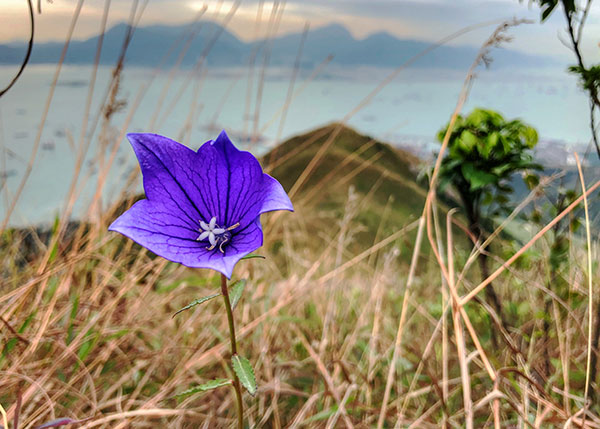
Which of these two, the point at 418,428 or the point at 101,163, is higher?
the point at 101,163

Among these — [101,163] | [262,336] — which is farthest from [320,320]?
[101,163]

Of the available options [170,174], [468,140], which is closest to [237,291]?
[170,174]

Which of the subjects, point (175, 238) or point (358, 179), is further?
point (358, 179)

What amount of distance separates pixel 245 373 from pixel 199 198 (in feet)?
0.90

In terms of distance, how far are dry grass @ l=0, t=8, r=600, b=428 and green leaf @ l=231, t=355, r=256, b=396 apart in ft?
1.53

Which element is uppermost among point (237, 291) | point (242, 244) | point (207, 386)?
point (242, 244)

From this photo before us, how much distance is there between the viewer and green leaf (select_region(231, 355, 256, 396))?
78cm

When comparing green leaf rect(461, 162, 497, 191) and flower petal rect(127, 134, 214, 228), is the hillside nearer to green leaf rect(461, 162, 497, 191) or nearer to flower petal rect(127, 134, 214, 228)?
green leaf rect(461, 162, 497, 191)

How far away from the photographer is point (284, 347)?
1984mm

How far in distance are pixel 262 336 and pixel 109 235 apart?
0.73 m

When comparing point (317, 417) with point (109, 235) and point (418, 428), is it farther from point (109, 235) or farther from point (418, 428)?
point (109, 235)

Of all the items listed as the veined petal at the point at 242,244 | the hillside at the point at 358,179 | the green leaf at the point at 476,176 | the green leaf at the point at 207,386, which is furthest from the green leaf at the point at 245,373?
the hillside at the point at 358,179

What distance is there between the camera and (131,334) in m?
1.89

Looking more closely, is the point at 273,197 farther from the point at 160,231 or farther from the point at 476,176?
the point at 476,176
